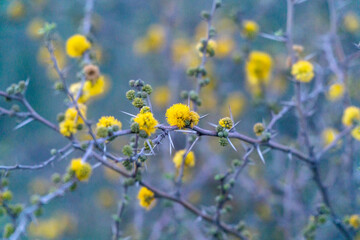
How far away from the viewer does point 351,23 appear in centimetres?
520

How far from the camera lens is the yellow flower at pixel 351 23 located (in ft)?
16.9

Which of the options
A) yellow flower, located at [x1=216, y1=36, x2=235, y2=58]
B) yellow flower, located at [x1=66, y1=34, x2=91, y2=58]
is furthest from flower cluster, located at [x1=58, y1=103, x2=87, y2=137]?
yellow flower, located at [x1=216, y1=36, x2=235, y2=58]

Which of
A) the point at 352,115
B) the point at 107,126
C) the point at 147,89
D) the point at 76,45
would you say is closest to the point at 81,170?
the point at 107,126

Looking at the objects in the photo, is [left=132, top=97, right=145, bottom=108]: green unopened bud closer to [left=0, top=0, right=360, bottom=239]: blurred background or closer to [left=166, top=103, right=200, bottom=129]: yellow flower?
[left=166, top=103, right=200, bottom=129]: yellow flower

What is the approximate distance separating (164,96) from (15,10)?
2.81 metres

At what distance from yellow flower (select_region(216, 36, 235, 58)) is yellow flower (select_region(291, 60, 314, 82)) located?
2.67m

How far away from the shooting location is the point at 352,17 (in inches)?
210

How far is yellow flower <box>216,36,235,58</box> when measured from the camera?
547 cm

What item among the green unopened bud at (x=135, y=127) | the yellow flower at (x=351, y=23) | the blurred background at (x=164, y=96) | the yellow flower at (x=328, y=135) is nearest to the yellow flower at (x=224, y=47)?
the blurred background at (x=164, y=96)

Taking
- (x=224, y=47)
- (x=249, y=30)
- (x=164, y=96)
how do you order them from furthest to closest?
(x=164, y=96)
(x=224, y=47)
(x=249, y=30)

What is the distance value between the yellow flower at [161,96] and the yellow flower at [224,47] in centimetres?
115

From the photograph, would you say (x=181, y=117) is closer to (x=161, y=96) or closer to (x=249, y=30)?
A: (x=249, y=30)

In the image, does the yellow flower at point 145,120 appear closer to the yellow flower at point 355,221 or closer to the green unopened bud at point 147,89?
the green unopened bud at point 147,89

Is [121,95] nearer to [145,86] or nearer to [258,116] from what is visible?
[258,116]
